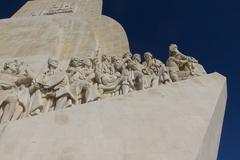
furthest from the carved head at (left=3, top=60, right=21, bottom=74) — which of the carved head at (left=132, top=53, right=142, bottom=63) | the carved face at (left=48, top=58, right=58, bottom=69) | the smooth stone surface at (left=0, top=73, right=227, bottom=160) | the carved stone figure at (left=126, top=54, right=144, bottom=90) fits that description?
the smooth stone surface at (left=0, top=73, right=227, bottom=160)

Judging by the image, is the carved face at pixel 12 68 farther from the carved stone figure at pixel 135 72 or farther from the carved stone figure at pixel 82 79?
the carved stone figure at pixel 135 72

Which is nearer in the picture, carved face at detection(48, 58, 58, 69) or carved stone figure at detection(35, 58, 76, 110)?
carved stone figure at detection(35, 58, 76, 110)

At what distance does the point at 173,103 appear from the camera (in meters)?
5.13

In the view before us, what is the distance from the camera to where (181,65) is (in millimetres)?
7770

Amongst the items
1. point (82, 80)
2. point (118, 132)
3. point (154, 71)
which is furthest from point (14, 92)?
point (154, 71)

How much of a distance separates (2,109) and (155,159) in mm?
3416

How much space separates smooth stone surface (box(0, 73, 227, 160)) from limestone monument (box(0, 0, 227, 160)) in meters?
0.01

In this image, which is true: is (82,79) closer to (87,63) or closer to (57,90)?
(57,90)

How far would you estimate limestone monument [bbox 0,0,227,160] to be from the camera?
168 inches

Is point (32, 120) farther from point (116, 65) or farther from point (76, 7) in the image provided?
point (76, 7)

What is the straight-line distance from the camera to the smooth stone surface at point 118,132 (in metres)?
4.19

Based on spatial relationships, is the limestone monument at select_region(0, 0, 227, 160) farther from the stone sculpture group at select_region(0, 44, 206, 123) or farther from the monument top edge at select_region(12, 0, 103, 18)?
the monument top edge at select_region(12, 0, 103, 18)

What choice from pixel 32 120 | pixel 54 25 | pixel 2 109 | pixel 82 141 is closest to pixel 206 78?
pixel 82 141

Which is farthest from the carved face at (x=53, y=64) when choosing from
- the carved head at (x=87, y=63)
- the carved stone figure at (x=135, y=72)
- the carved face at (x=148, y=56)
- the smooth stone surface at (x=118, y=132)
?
the smooth stone surface at (x=118, y=132)
